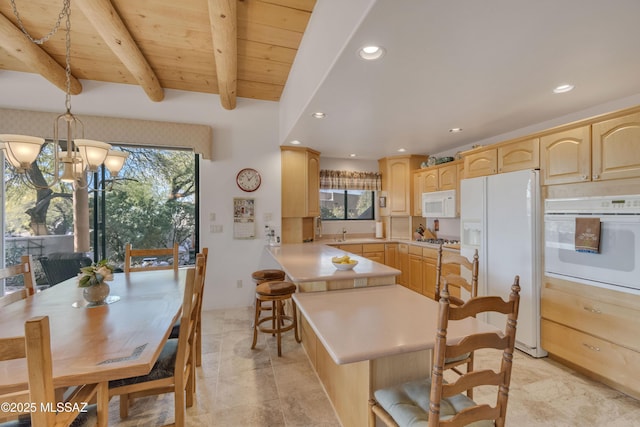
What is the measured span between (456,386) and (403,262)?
359cm

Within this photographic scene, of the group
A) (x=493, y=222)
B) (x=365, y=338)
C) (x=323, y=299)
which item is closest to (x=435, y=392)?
(x=365, y=338)

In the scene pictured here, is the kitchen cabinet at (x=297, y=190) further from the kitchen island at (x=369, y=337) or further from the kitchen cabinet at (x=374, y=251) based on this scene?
the kitchen island at (x=369, y=337)

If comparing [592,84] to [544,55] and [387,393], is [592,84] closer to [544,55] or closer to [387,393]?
[544,55]

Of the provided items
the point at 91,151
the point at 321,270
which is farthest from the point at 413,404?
the point at 91,151

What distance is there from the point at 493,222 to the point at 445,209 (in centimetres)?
110

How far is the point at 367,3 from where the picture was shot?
50.1 inches

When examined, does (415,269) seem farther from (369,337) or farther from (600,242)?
(369,337)

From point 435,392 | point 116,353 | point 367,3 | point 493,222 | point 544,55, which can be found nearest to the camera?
point 435,392

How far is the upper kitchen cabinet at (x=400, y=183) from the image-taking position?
4613 mm

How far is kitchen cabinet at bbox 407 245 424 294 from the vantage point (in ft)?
13.4

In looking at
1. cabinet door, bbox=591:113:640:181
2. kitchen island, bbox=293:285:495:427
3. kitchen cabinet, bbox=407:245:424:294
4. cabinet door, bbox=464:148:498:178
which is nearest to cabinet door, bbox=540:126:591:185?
cabinet door, bbox=591:113:640:181

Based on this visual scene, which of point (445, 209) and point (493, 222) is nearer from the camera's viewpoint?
point (493, 222)

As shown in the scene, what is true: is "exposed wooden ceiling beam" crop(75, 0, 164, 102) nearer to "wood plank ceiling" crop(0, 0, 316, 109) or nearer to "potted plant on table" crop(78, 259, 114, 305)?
"wood plank ceiling" crop(0, 0, 316, 109)

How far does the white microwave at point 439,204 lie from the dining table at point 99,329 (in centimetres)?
346
